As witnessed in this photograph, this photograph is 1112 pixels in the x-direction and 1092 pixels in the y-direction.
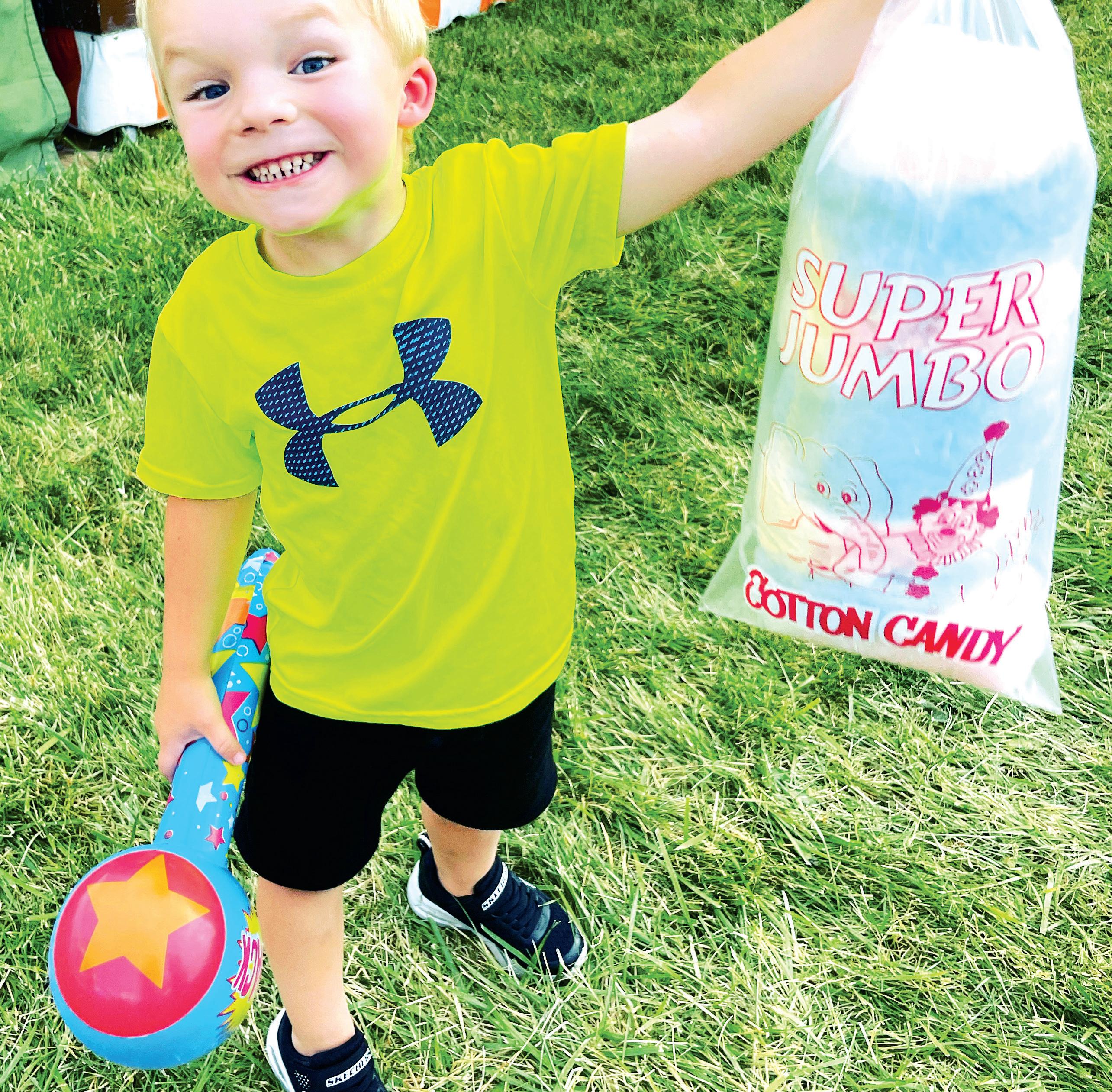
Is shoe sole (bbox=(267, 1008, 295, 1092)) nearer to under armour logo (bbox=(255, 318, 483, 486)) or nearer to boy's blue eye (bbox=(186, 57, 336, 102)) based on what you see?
under armour logo (bbox=(255, 318, 483, 486))

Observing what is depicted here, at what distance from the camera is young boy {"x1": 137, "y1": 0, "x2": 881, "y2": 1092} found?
91cm

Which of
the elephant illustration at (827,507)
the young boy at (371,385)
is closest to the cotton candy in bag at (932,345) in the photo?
the elephant illustration at (827,507)

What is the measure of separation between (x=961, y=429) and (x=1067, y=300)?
0.56 feet

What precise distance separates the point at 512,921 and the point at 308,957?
12.4 inches

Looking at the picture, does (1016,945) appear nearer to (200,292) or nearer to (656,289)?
(200,292)

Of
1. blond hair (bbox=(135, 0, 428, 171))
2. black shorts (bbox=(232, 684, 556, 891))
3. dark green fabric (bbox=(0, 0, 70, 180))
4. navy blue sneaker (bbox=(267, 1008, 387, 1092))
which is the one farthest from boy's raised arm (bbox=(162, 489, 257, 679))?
dark green fabric (bbox=(0, 0, 70, 180))

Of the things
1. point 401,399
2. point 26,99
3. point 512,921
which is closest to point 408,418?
point 401,399

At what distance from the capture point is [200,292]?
3.42ft

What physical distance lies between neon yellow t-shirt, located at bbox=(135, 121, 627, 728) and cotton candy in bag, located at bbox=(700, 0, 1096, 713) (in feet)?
0.90

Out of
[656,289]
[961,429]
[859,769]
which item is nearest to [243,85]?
[961,429]

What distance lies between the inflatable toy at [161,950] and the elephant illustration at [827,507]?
0.74m

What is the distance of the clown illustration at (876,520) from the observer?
1264 millimetres

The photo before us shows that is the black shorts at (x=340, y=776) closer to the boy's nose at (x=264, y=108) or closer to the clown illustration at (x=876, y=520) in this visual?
the clown illustration at (x=876, y=520)

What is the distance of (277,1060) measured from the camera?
138cm
